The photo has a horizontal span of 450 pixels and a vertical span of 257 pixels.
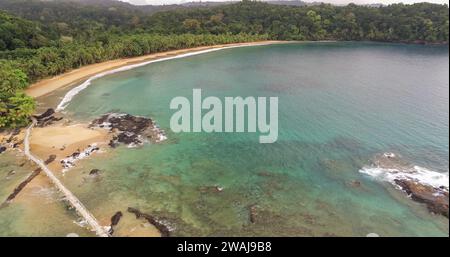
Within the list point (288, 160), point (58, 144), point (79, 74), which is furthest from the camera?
point (79, 74)

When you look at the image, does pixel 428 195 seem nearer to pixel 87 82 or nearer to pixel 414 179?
pixel 414 179

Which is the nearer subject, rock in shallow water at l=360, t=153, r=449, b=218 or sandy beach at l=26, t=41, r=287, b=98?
rock in shallow water at l=360, t=153, r=449, b=218

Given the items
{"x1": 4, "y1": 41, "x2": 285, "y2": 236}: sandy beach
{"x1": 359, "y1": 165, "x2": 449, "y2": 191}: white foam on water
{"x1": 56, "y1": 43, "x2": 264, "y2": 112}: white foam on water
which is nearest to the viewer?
{"x1": 4, "y1": 41, "x2": 285, "y2": 236}: sandy beach

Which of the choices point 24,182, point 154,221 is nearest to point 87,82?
point 24,182

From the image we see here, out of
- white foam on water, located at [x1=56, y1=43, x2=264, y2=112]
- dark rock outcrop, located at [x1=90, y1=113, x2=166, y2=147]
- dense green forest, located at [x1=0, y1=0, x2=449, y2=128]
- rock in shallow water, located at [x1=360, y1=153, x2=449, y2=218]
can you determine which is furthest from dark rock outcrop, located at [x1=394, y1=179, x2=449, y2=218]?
dense green forest, located at [x1=0, y1=0, x2=449, y2=128]

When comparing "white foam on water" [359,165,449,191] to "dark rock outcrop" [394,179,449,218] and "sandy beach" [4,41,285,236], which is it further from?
"sandy beach" [4,41,285,236]
